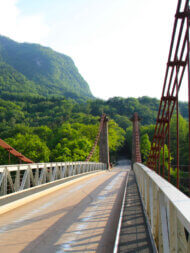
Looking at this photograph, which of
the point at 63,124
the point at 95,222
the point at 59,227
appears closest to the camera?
the point at 59,227

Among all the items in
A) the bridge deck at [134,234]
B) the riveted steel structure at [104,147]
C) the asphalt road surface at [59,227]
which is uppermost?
the riveted steel structure at [104,147]

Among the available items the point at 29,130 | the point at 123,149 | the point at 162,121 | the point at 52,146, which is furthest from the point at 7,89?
the point at 162,121

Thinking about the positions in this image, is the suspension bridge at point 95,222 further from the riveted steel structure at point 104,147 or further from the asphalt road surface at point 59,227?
the riveted steel structure at point 104,147

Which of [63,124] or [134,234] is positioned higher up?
[63,124]

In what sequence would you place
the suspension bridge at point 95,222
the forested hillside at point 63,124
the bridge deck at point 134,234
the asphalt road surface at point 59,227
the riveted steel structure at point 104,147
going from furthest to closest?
the forested hillside at point 63,124
the riveted steel structure at point 104,147
the asphalt road surface at point 59,227
the bridge deck at point 134,234
the suspension bridge at point 95,222

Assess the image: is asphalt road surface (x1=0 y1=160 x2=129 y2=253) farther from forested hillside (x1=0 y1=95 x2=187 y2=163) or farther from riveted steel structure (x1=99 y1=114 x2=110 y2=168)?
forested hillside (x1=0 y1=95 x2=187 y2=163)

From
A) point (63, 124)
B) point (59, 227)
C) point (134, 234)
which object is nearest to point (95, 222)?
point (59, 227)

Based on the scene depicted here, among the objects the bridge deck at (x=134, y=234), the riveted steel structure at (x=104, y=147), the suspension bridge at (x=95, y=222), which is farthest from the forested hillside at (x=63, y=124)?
the bridge deck at (x=134, y=234)

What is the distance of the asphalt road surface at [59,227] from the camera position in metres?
4.34

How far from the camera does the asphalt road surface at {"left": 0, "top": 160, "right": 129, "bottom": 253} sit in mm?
4336

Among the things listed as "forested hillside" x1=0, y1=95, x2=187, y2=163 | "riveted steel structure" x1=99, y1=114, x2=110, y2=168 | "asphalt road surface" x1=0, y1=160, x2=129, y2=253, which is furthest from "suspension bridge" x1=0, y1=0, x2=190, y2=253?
"forested hillside" x1=0, y1=95, x2=187, y2=163

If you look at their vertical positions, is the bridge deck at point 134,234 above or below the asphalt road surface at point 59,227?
above

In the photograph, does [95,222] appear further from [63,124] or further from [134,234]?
[63,124]

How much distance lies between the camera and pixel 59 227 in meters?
5.43
